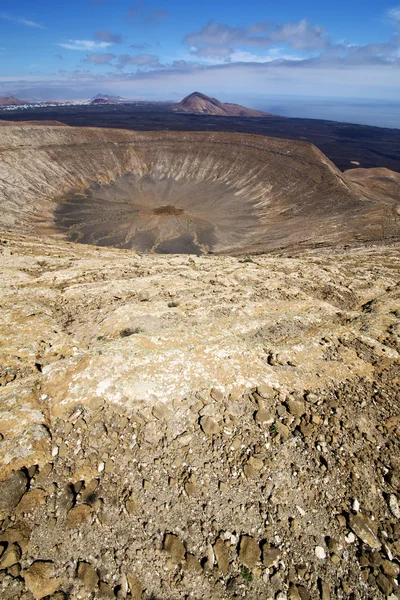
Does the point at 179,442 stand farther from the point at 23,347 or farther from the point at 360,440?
the point at 23,347

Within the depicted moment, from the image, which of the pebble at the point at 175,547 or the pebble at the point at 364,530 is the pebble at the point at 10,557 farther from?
the pebble at the point at 364,530

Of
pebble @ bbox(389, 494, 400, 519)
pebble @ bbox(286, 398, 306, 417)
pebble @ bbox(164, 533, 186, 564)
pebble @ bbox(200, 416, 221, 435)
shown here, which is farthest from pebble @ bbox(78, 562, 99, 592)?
pebble @ bbox(389, 494, 400, 519)

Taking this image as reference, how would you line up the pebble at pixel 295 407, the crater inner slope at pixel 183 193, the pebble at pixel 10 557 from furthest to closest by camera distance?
the crater inner slope at pixel 183 193, the pebble at pixel 295 407, the pebble at pixel 10 557

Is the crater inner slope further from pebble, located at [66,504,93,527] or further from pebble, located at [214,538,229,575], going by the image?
pebble, located at [66,504,93,527]

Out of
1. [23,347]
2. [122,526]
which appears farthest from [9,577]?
[23,347]

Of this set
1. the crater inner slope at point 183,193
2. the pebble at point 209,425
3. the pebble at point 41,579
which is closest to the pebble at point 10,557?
the pebble at point 41,579

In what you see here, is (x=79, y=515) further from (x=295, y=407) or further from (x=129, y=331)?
(x=129, y=331)
